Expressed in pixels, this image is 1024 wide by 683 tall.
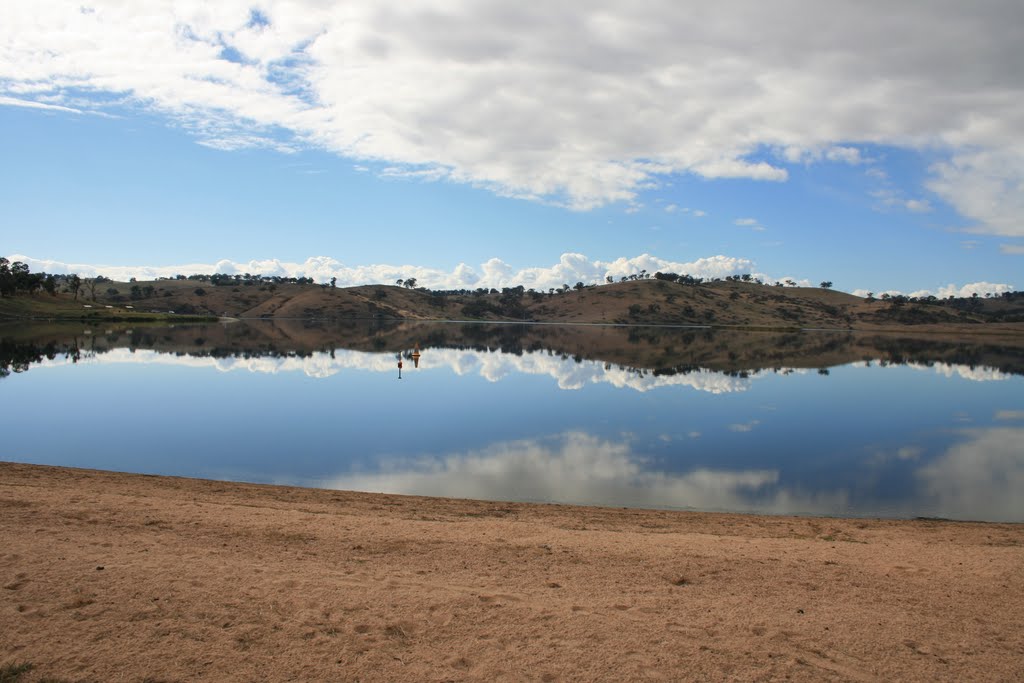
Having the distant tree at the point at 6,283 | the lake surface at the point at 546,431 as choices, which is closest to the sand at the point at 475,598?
the lake surface at the point at 546,431

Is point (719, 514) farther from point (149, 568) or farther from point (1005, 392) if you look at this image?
point (1005, 392)

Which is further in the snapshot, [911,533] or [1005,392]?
[1005,392]

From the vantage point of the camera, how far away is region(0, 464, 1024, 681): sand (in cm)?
740

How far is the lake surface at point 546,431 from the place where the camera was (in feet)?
63.0

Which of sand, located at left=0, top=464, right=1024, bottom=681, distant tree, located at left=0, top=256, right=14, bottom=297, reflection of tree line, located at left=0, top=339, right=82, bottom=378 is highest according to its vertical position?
distant tree, located at left=0, top=256, right=14, bottom=297

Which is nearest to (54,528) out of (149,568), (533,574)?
(149,568)

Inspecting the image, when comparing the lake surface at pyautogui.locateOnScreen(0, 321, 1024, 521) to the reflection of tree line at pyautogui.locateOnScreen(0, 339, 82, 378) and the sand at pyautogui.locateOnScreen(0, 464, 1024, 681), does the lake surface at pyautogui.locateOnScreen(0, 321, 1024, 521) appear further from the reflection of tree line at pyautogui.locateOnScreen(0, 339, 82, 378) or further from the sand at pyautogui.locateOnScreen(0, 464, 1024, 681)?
the sand at pyautogui.locateOnScreen(0, 464, 1024, 681)

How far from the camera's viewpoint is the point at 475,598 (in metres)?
9.14

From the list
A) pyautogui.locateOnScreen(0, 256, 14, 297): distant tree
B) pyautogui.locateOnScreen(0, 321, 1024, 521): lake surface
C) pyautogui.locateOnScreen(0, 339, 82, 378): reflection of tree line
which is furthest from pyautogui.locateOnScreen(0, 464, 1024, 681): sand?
pyautogui.locateOnScreen(0, 256, 14, 297): distant tree

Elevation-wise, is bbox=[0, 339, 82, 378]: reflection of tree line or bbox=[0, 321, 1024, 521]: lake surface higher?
bbox=[0, 339, 82, 378]: reflection of tree line

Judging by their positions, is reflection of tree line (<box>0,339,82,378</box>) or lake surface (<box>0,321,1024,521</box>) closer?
lake surface (<box>0,321,1024,521</box>)

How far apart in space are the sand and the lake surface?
5.06m

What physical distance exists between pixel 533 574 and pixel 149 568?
227 inches

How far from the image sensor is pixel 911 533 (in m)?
14.2
